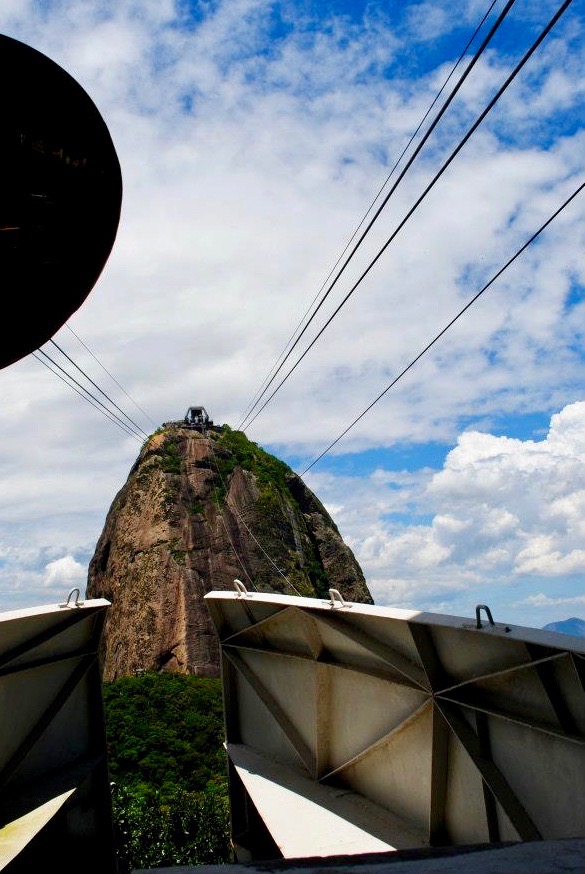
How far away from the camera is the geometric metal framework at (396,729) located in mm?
5254

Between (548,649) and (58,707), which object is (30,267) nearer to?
(548,649)

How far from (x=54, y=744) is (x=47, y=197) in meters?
9.32

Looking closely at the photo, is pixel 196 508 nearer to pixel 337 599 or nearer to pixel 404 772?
pixel 337 599

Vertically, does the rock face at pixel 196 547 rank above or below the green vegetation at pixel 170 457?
below

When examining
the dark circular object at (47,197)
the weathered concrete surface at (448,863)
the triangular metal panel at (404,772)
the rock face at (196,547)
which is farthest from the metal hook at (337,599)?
the rock face at (196,547)

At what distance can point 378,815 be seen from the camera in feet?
23.9

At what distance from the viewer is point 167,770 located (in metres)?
26.9

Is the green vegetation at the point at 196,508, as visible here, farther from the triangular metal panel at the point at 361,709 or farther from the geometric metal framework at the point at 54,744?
the triangular metal panel at the point at 361,709

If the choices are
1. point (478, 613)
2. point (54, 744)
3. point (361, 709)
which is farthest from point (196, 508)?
point (478, 613)

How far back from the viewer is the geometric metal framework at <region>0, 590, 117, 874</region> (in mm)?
8227

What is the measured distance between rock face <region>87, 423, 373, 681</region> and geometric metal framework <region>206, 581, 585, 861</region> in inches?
1111

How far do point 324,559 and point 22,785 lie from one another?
39404 mm

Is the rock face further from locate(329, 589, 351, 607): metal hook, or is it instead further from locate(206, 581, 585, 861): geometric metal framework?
locate(329, 589, 351, 607): metal hook

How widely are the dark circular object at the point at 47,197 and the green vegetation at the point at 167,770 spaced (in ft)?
57.3
